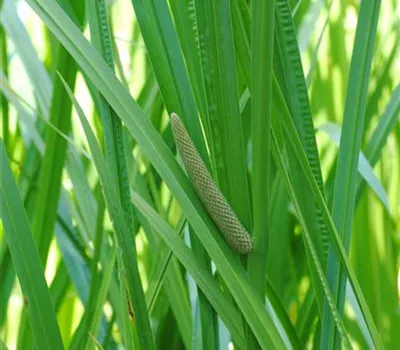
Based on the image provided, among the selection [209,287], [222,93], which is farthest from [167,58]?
[209,287]

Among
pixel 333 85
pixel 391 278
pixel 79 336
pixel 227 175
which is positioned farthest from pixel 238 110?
pixel 333 85

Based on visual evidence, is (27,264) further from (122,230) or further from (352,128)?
(352,128)

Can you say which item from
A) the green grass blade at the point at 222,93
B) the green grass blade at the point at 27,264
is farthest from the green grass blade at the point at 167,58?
the green grass blade at the point at 27,264

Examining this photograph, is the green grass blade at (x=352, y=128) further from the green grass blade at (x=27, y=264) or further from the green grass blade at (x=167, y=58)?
the green grass blade at (x=27, y=264)

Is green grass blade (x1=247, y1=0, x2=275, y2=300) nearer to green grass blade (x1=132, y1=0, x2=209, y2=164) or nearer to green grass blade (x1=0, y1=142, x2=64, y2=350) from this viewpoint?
green grass blade (x1=132, y1=0, x2=209, y2=164)

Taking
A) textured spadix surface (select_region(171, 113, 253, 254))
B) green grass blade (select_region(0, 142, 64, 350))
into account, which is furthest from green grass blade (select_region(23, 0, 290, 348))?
green grass blade (select_region(0, 142, 64, 350))

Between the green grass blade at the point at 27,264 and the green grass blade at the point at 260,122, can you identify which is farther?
the green grass blade at the point at 27,264
